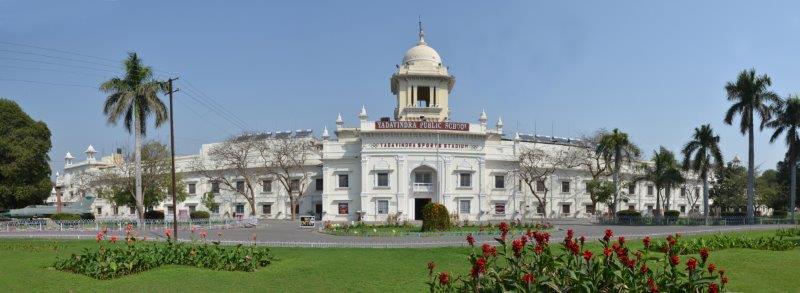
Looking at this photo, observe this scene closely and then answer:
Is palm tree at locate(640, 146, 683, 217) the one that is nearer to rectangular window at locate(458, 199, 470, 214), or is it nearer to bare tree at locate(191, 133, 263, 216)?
rectangular window at locate(458, 199, 470, 214)

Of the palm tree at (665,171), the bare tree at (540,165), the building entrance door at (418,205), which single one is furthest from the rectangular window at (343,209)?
the palm tree at (665,171)

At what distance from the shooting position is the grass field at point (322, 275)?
1239 centimetres

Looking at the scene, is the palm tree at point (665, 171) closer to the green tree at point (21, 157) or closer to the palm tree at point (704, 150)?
the palm tree at point (704, 150)

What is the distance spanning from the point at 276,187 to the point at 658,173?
37.8 meters

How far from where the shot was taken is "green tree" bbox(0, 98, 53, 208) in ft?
132

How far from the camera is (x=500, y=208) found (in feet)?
191

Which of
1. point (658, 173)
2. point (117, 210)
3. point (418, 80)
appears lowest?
point (117, 210)

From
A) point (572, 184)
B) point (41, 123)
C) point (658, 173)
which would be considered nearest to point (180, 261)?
point (41, 123)

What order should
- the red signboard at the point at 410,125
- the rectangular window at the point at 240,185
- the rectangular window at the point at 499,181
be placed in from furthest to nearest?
the rectangular window at the point at 240,185 → the rectangular window at the point at 499,181 → the red signboard at the point at 410,125

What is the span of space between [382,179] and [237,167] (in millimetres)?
17602

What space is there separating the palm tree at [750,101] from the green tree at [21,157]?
4973 centimetres

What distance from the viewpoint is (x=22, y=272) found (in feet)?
48.7

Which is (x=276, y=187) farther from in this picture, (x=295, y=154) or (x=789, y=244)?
(x=789, y=244)

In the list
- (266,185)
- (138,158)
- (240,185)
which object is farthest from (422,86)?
(138,158)
